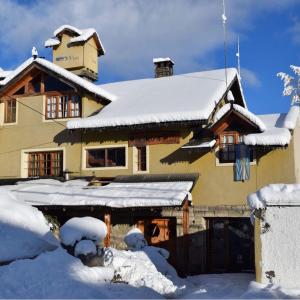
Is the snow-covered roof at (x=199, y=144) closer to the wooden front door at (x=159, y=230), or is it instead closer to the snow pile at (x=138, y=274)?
the wooden front door at (x=159, y=230)

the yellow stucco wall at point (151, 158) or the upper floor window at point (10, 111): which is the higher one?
the upper floor window at point (10, 111)

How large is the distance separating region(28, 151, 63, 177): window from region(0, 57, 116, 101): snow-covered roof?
2.91 meters

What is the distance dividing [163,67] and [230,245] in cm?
1006

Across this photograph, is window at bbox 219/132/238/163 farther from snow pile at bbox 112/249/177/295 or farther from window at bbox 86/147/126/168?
snow pile at bbox 112/249/177/295

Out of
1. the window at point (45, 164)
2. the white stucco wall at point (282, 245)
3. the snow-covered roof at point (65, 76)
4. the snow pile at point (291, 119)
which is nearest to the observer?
the white stucco wall at point (282, 245)

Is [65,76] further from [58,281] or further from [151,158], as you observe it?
[58,281]

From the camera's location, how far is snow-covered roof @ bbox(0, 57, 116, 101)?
749 inches

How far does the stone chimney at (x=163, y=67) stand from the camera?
23.1 metres

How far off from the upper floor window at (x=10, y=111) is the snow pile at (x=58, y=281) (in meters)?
12.4

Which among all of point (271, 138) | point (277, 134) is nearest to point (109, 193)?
point (271, 138)

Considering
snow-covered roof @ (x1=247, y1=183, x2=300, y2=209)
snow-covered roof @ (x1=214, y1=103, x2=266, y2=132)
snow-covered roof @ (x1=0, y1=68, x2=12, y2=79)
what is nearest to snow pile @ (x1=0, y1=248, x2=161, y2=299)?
snow-covered roof @ (x1=247, y1=183, x2=300, y2=209)

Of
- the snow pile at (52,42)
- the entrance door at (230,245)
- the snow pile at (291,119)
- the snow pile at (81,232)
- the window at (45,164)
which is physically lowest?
the entrance door at (230,245)

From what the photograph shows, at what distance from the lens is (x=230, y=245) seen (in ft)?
54.8

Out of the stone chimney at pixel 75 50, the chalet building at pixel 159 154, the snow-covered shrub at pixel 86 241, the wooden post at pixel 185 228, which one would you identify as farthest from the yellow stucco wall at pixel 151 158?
the snow-covered shrub at pixel 86 241
